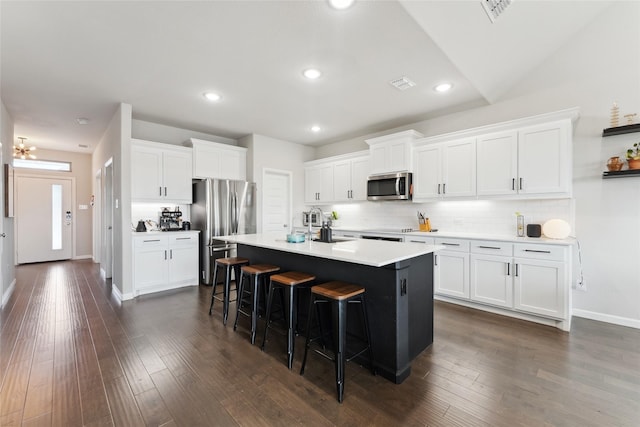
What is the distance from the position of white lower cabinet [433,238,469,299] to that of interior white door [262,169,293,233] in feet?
10.7

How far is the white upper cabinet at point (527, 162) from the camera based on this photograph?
3.21 metres

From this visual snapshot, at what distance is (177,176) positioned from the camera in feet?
15.7

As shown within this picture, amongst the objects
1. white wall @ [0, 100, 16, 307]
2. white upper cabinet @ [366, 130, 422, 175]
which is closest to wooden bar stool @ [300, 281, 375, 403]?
white upper cabinet @ [366, 130, 422, 175]

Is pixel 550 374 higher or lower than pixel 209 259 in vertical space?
lower

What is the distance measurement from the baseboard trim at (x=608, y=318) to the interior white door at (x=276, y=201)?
481cm

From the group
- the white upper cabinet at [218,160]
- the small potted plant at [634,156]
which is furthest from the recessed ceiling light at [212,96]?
the small potted plant at [634,156]

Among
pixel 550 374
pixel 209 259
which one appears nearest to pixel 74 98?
pixel 209 259

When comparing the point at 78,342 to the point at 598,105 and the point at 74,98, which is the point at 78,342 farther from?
the point at 598,105

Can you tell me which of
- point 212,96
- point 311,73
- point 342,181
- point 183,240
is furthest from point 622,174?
point 183,240

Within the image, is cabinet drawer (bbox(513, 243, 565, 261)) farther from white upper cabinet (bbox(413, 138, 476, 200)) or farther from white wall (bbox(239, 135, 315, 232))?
white wall (bbox(239, 135, 315, 232))

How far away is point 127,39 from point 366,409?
3544 mm

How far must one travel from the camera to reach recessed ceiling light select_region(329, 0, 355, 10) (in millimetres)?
2094

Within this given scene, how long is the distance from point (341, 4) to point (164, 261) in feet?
13.7

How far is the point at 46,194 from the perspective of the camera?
691 cm
